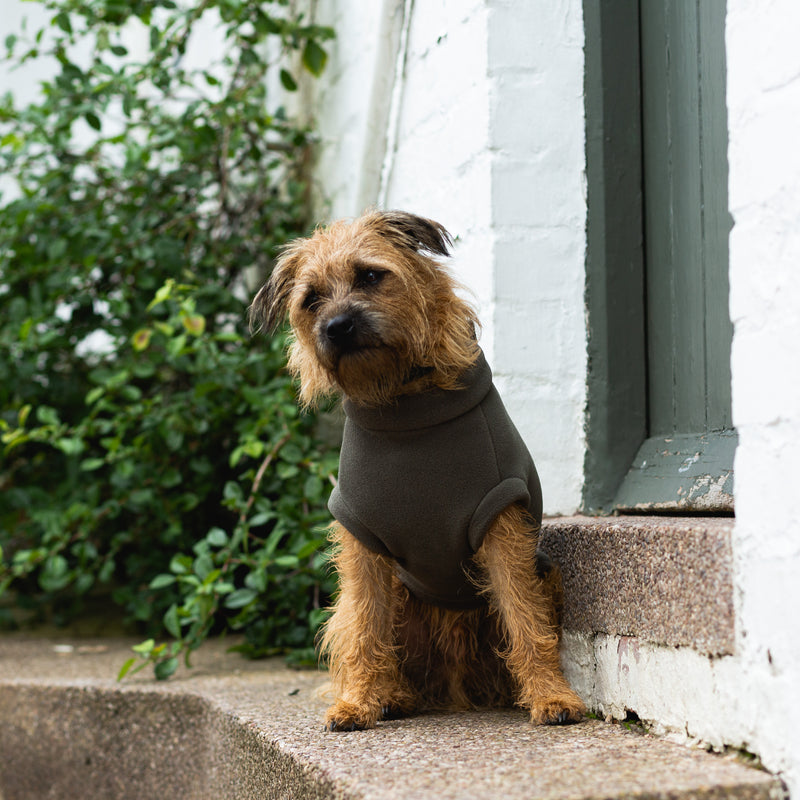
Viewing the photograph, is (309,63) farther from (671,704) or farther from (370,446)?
(671,704)

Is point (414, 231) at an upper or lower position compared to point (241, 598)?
upper

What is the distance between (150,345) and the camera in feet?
14.3

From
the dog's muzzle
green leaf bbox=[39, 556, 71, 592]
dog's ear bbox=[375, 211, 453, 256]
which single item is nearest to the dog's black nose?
the dog's muzzle

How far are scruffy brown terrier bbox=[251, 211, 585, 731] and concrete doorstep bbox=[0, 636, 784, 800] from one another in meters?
0.17

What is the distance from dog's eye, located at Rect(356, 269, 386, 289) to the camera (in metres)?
2.19

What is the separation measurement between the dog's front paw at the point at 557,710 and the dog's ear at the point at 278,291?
1150 mm

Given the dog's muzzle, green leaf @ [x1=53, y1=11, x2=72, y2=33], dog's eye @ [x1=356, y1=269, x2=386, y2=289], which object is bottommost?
the dog's muzzle

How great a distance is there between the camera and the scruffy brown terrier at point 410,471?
2.12 m

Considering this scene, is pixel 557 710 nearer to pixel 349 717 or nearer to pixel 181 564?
pixel 349 717

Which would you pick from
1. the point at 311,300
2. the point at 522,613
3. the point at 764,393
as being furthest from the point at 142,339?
the point at 764,393

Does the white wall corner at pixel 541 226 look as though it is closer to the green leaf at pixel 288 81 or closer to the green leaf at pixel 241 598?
the green leaf at pixel 241 598

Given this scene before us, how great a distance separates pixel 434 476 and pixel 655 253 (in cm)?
92

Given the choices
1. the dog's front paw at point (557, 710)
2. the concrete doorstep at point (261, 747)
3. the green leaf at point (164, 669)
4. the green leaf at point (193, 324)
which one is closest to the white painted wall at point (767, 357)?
the concrete doorstep at point (261, 747)

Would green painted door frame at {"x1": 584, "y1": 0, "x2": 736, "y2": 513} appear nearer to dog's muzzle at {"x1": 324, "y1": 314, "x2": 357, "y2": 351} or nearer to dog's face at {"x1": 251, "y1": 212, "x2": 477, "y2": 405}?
dog's face at {"x1": 251, "y1": 212, "x2": 477, "y2": 405}
